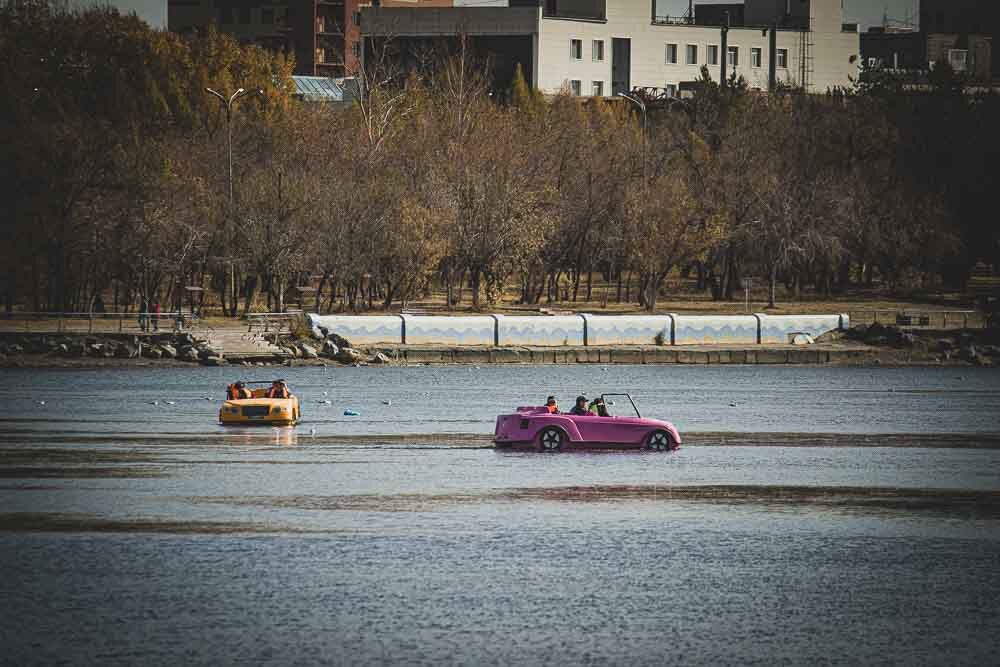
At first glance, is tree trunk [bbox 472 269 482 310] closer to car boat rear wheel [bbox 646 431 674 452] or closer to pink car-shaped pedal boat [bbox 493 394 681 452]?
car boat rear wheel [bbox 646 431 674 452]

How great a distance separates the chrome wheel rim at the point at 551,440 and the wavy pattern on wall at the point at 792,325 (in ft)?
180

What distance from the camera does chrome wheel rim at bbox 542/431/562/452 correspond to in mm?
54516

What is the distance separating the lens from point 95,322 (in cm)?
9988

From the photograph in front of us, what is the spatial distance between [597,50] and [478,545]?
13765 cm

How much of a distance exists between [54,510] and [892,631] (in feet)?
68.6

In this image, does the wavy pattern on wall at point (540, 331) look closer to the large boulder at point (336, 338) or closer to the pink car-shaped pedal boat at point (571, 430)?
the large boulder at point (336, 338)

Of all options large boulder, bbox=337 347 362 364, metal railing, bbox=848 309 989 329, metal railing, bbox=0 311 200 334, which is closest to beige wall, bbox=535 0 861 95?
metal railing, bbox=848 309 989 329

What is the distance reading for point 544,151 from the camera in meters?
128

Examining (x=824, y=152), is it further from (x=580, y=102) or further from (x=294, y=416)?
(x=294, y=416)

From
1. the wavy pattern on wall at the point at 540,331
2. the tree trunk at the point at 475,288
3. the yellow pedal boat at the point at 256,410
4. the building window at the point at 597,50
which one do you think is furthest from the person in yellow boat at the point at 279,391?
the building window at the point at 597,50

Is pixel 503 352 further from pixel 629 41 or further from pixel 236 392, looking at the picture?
pixel 629 41

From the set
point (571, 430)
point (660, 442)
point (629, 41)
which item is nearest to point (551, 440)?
point (571, 430)

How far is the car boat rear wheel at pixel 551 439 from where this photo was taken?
54375mm

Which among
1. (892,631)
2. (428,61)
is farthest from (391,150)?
(892,631)
